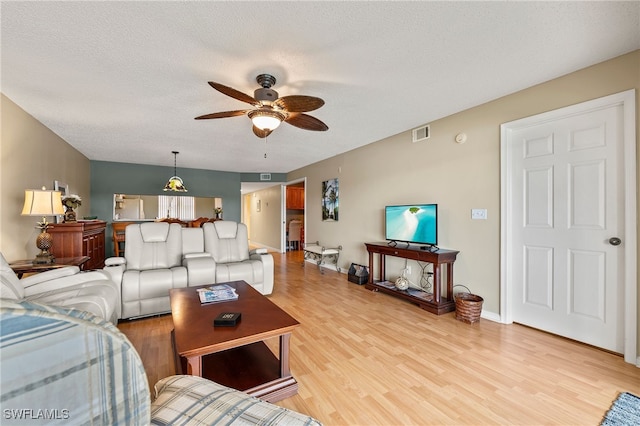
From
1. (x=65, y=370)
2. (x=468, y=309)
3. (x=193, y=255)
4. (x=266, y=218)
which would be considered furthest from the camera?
(x=266, y=218)

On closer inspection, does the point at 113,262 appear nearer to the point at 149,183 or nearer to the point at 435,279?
the point at 435,279

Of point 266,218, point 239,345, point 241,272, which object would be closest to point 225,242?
point 241,272

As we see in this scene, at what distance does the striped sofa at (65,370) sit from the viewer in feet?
1.39

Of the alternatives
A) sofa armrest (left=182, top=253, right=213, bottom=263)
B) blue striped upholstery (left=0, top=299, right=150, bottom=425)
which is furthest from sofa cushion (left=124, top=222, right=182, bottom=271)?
blue striped upholstery (left=0, top=299, right=150, bottom=425)

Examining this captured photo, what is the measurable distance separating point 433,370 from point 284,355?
109 centimetres

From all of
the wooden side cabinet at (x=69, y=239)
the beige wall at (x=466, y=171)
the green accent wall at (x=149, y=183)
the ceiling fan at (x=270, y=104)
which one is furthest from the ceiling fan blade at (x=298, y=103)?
the green accent wall at (x=149, y=183)

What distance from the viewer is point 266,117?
7.47 feet

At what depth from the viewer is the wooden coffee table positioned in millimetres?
1480

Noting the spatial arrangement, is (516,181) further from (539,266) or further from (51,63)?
(51,63)

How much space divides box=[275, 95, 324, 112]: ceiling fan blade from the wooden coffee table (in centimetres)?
159

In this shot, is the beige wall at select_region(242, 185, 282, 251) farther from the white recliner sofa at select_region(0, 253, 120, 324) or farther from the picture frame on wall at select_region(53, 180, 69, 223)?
the white recliner sofa at select_region(0, 253, 120, 324)

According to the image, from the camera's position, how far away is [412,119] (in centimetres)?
337

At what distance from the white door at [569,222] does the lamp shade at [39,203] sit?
4627 millimetres

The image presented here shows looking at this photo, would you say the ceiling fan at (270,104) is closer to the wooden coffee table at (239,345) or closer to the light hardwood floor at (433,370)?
the wooden coffee table at (239,345)
